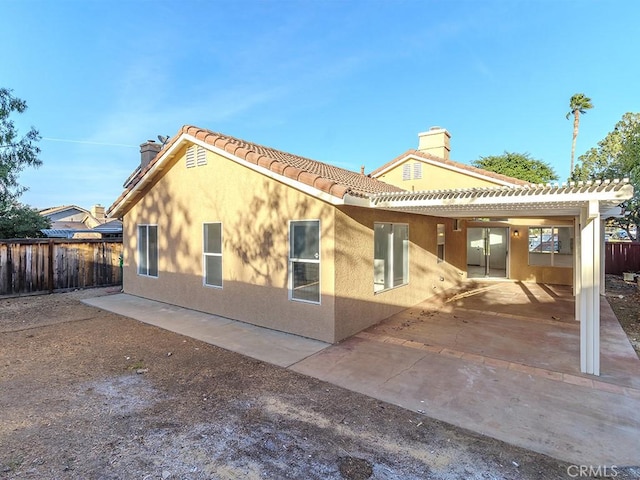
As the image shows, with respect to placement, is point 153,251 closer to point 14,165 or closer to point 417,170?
point 14,165

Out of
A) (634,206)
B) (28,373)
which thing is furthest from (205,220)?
(634,206)

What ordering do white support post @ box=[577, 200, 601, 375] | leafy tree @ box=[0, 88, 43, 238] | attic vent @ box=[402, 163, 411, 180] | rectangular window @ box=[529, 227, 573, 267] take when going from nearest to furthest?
1. white support post @ box=[577, 200, 601, 375]
2. leafy tree @ box=[0, 88, 43, 238]
3. rectangular window @ box=[529, 227, 573, 267]
4. attic vent @ box=[402, 163, 411, 180]

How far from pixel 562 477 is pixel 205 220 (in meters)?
9.01

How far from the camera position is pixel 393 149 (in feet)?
86.6

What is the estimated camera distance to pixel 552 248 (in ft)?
51.1

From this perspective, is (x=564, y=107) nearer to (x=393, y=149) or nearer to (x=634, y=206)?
(x=634, y=206)

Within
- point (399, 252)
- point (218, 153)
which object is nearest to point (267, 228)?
point (218, 153)

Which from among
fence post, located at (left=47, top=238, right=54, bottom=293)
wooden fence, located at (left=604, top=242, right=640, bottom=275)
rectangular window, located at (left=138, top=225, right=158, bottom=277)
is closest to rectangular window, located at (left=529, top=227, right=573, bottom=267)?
wooden fence, located at (left=604, top=242, right=640, bottom=275)

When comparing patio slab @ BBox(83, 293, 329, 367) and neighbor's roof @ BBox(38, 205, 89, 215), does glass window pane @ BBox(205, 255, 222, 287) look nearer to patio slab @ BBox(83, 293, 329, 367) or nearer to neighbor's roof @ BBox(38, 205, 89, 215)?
patio slab @ BBox(83, 293, 329, 367)

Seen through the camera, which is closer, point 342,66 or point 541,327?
point 541,327

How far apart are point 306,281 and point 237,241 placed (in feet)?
7.90

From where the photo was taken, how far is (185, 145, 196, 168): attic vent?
9873mm

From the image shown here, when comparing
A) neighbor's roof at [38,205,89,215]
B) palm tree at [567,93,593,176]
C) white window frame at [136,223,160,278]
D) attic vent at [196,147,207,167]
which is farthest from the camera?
neighbor's roof at [38,205,89,215]
